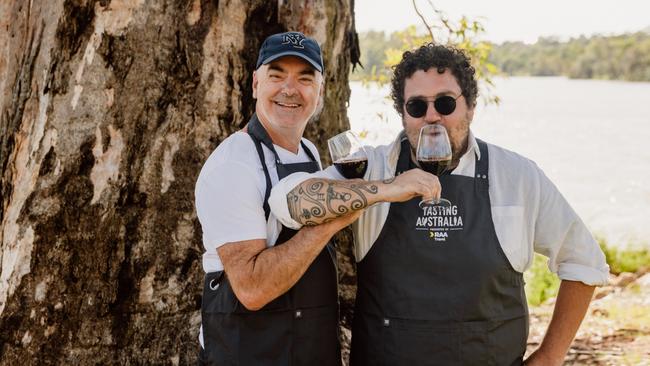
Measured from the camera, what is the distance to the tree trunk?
10.5 ft

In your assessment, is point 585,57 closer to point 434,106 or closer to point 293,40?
point 434,106

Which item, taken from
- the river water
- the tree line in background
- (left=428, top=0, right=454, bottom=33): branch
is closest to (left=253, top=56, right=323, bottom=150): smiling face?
the river water

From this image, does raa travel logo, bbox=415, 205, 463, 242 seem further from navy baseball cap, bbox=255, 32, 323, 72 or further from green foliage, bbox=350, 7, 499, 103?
green foliage, bbox=350, 7, 499, 103

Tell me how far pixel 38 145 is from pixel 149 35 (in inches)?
27.2

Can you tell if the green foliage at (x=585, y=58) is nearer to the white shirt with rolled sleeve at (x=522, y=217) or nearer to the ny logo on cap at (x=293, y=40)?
the white shirt with rolled sleeve at (x=522, y=217)

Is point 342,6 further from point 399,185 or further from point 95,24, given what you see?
point 399,185

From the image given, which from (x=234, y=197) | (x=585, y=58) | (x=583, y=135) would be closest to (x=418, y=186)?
(x=234, y=197)

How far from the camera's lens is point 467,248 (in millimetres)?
2557

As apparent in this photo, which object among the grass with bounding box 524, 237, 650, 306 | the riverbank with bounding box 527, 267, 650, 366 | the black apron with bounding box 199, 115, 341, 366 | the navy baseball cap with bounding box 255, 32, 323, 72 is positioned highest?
the navy baseball cap with bounding box 255, 32, 323, 72

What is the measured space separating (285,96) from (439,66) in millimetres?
591

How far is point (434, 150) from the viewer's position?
8.01ft

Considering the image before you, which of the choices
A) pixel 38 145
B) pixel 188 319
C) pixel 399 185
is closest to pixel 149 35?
pixel 38 145

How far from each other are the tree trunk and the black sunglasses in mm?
1035

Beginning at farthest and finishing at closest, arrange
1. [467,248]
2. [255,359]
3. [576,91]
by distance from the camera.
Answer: [576,91]
[467,248]
[255,359]
